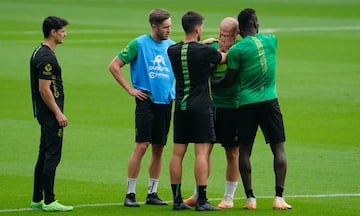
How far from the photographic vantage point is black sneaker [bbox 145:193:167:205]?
13.6 meters

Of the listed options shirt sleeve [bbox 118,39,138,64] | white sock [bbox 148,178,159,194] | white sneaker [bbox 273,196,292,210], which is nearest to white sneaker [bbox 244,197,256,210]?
white sneaker [bbox 273,196,292,210]

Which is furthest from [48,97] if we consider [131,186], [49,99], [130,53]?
[131,186]

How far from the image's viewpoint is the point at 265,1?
5750 cm

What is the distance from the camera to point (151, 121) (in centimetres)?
1356

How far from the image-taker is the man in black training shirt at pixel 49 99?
1276cm

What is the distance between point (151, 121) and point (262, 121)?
52.3 inches

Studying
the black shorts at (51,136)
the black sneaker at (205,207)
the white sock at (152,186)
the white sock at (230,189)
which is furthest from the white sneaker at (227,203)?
the black shorts at (51,136)

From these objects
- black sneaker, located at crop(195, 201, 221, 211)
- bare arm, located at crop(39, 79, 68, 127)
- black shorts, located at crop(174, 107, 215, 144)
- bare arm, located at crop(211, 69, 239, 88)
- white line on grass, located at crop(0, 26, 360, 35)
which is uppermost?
bare arm, located at crop(211, 69, 239, 88)

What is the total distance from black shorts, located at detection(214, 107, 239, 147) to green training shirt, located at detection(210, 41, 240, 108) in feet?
0.24

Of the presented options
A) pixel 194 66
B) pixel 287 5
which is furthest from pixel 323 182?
pixel 287 5

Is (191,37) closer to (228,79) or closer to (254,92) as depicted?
(228,79)

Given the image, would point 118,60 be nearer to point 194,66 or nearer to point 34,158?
point 194,66

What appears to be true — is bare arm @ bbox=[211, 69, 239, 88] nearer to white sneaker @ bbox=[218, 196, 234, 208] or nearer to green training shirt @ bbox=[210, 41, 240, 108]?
green training shirt @ bbox=[210, 41, 240, 108]

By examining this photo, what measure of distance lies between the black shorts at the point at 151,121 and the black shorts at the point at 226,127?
2.06 ft
